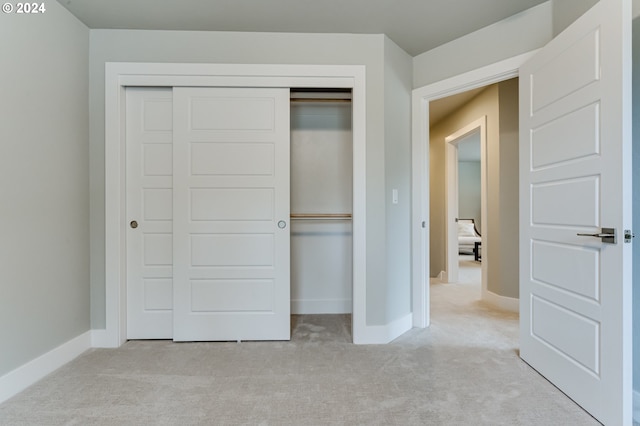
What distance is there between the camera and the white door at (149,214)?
2.48m

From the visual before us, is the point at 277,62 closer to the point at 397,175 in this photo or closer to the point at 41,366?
the point at 397,175

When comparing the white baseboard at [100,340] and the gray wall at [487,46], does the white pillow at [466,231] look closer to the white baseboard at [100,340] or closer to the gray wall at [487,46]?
the gray wall at [487,46]

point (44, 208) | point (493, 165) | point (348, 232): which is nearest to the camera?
point (44, 208)

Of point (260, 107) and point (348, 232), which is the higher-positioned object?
point (260, 107)

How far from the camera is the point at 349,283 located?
3.22 metres

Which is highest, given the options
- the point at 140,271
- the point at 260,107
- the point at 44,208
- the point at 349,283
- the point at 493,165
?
the point at 260,107

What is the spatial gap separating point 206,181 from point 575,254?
247 centimetres

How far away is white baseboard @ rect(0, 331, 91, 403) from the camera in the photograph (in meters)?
1.73

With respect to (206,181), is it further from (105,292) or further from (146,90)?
(105,292)

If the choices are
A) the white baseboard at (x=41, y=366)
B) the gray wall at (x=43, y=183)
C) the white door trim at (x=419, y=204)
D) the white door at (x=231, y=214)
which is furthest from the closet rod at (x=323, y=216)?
the white baseboard at (x=41, y=366)

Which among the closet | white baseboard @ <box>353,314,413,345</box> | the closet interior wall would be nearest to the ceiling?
the closet

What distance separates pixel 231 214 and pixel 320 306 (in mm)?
1396

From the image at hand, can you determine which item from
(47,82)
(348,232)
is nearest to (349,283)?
(348,232)

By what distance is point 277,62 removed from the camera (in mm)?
2420
